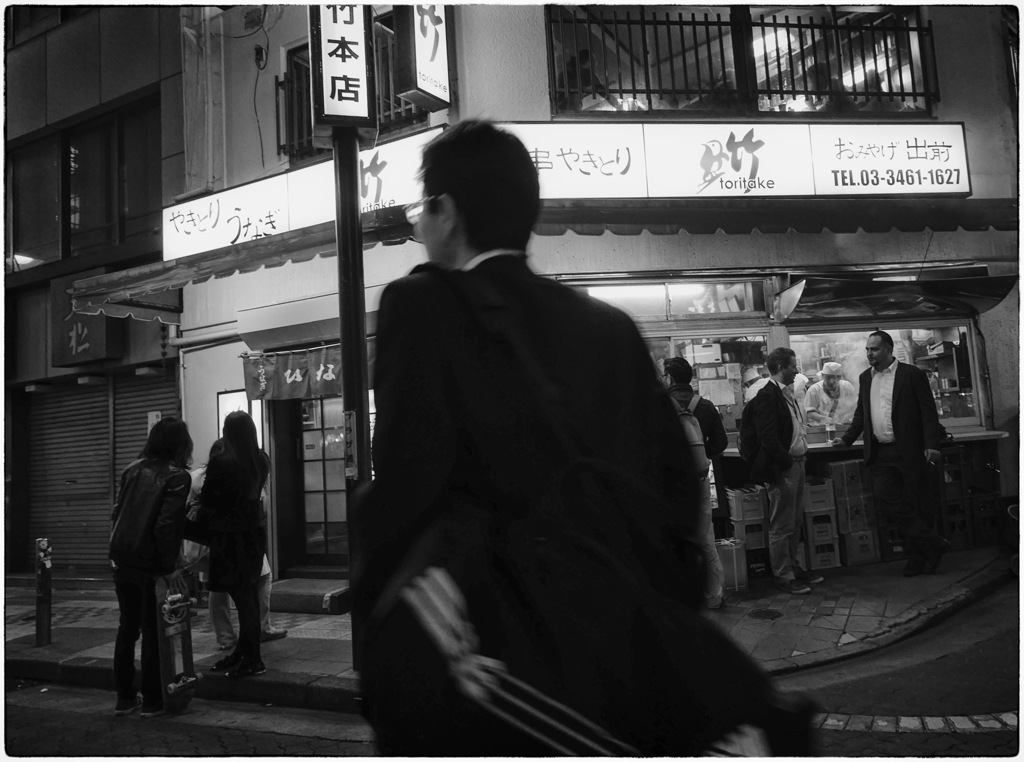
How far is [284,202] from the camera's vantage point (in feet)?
25.4

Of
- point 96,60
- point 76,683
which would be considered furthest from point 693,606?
point 96,60

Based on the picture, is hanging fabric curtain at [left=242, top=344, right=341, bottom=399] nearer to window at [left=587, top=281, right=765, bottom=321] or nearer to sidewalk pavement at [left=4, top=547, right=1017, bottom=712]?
sidewalk pavement at [left=4, top=547, right=1017, bottom=712]

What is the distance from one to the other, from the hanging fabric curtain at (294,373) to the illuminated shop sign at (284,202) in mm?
1384

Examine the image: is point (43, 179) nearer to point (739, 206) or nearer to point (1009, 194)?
point (739, 206)

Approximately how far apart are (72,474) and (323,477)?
5016 millimetres

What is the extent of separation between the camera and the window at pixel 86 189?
10.1 metres

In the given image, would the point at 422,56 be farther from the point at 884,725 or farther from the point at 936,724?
the point at 936,724

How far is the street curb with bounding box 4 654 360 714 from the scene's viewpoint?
454 centimetres

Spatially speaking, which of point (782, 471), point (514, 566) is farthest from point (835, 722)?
point (514, 566)

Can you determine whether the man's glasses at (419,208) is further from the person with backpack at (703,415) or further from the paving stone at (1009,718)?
the person with backpack at (703,415)

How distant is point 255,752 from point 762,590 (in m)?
4.43

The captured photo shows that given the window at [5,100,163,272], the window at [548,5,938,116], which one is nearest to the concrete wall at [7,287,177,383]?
the window at [5,100,163,272]

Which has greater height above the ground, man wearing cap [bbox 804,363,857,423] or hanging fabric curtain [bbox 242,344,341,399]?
hanging fabric curtain [bbox 242,344,341,399]

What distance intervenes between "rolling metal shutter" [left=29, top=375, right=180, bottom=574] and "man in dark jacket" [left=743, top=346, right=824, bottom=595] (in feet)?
25.9
